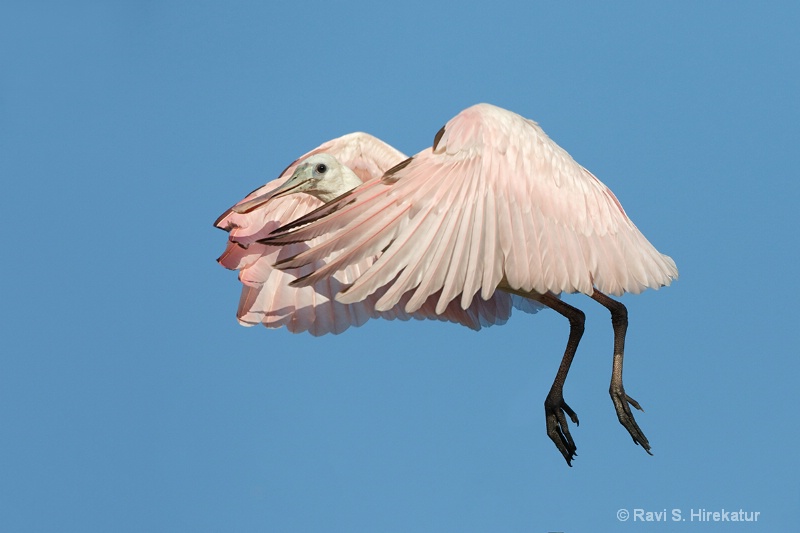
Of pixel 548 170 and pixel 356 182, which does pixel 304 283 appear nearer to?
pixel 548 170

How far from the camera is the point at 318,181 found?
50.1 feet

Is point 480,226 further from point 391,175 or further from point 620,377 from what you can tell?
point 620,377

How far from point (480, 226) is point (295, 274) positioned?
3938 mm

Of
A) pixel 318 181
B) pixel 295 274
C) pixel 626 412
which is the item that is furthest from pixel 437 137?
pixel 295 274

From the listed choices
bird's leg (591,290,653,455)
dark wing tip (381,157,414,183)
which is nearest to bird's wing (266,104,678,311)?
dark wing tip (381,157,414,183)

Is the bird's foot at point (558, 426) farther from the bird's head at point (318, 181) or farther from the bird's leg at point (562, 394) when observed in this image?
the bird's head at point (318, 181)

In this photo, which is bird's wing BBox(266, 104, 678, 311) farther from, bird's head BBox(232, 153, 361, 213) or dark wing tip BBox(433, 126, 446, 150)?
bird's head BBox(232, 153, 361, 213)

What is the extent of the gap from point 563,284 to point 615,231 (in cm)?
98

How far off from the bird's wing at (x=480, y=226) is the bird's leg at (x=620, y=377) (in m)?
0.86

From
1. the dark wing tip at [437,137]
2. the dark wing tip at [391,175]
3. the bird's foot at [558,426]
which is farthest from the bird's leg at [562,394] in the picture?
the dark wing tip at [391,175]

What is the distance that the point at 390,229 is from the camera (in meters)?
12.3

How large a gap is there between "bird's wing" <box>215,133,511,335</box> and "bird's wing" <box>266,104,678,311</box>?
2.91 metres

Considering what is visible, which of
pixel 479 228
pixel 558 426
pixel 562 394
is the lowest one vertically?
pixel 558 426

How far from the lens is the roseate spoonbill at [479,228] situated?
12.1m
